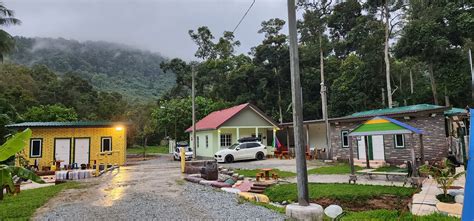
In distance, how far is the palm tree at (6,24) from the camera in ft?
80.4

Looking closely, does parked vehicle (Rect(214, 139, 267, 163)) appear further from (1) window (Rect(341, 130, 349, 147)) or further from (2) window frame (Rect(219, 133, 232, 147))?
(1) window (Rect(341, 130, 349, 147))

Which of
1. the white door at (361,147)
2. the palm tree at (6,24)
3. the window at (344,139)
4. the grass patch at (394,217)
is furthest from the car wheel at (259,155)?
the palm tree at (6,24)

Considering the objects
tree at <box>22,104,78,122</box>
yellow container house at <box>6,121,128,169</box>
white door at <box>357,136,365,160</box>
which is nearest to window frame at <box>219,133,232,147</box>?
yellow container house at <box>6,121,128,169</box>

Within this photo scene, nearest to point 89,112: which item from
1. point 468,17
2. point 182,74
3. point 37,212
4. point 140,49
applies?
point 182,74

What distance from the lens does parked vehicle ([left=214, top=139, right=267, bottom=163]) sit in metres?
22.7

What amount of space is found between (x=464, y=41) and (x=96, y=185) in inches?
1014

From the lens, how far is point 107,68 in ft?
361

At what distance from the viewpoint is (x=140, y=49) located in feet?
550

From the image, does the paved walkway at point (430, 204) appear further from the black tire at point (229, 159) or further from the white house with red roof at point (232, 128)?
the white house with red roof at point (232, 128)

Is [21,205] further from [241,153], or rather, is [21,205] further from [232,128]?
[232,128]

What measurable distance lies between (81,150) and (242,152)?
11029 mm

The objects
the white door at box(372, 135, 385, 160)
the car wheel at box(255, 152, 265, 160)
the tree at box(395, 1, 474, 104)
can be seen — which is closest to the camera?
the white door at box(372, 135, 385, 160)

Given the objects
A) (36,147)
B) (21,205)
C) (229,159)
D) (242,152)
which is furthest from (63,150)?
(21,205)

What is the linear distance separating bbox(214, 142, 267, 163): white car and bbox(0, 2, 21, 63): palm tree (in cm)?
1825
